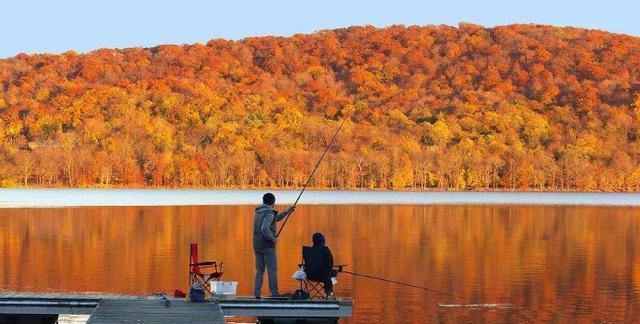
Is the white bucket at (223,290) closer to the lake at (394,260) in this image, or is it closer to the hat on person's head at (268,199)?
the hat on person's head at (268,199)

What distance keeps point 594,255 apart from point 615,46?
392ft

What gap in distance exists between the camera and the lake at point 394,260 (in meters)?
18.5

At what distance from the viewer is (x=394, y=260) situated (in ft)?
85.1

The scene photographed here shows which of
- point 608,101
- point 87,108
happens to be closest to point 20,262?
point 87,108

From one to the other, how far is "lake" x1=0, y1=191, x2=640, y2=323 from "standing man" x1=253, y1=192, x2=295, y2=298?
237 cm

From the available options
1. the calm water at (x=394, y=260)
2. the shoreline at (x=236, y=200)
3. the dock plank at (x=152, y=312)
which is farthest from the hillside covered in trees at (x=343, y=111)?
the dock plank at (x=152, y=312)

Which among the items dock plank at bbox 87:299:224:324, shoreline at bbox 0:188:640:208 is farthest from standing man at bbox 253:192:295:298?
shoreline at bbox 0:188:640:208

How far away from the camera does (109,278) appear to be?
2112cm

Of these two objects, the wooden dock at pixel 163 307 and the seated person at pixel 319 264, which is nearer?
the wooden dock at pixel 163 307

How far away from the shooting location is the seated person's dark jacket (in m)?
14.2

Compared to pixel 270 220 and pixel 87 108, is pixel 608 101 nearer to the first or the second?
pixel 87 108

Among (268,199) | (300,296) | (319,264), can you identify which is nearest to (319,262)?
(319,264)

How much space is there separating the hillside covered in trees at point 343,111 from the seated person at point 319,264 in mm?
93755

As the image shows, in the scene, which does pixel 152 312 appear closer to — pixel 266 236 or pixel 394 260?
pixel 266 236
